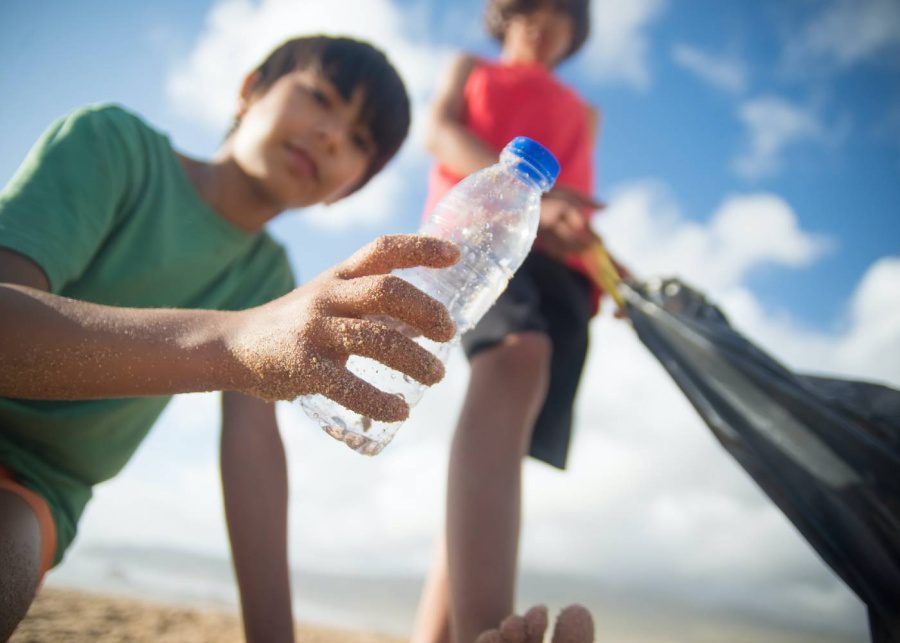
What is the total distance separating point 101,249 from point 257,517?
0.93 meters

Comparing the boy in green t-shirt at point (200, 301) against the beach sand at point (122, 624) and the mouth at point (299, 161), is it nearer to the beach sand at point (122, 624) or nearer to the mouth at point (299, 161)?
the mouth at point (299, 161)

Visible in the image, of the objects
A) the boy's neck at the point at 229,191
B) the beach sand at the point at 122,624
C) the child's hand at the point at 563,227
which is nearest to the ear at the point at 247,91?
the boy's neck at the point at 229,191

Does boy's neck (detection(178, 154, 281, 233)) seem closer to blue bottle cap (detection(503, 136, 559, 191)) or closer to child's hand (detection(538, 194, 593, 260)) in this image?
child's hand (detection(538, 194, 593, 260))

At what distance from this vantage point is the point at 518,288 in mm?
1888

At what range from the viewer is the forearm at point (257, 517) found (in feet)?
5.52

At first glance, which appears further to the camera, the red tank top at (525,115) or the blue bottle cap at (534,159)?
the red tank top at (525,115)

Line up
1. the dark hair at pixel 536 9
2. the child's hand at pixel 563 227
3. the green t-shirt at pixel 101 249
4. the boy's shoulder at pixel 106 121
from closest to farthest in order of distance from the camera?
the green t-shirt at pixel 101 249
the boy's shoulder at pixel 106 121
the child's hand at pixel 563 227
the dark hair at pixel 536 9

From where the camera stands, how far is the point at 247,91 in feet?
7.14

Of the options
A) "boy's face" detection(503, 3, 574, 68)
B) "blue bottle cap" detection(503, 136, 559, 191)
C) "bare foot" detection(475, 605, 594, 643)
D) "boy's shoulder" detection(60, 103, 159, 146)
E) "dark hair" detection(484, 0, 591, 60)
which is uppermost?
"dark hair" detection(484, 0, 591, 60)

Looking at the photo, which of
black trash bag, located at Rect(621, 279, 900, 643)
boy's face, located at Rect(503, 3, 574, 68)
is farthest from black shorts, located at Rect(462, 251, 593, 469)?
boy's face, located at Rect(503, 3, 574, 68)

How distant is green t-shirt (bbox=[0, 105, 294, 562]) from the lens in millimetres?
1319

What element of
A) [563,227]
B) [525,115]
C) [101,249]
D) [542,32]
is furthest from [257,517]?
[542,32]

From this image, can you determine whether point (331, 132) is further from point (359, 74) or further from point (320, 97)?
point (359, 74)

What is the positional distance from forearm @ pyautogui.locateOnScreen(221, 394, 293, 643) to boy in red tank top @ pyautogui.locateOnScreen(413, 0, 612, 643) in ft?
1.45
